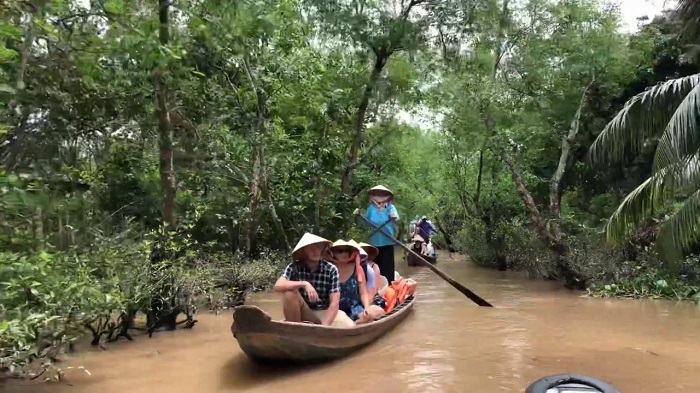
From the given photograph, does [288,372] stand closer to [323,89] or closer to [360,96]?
[323,89]

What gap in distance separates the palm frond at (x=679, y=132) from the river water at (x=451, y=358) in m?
2.27

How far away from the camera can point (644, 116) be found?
8578 mm

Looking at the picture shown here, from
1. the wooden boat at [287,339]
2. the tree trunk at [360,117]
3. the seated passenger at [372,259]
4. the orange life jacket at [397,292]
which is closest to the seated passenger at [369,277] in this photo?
the seated passenger at [372,259]

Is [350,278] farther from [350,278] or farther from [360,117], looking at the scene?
[360,117]

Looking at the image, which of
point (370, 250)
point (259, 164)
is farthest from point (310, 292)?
point (259, 164)

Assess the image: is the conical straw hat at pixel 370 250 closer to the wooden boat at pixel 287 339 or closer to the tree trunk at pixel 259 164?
the wooden boat at pixel 287 339

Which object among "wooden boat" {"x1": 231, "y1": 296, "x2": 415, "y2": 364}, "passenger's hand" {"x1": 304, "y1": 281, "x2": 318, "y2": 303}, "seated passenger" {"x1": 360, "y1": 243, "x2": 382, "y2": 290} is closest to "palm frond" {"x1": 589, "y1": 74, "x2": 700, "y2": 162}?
"seated passenger" {"x1": 360, "y1": 243, "x2": 382, "y2": 290}

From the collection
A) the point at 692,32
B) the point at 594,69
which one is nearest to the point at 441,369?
the point at 692,32

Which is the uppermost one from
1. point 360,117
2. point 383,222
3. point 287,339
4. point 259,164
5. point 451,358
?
point 360,117

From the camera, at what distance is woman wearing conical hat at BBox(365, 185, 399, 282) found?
34.1ft

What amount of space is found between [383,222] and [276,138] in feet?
12.0

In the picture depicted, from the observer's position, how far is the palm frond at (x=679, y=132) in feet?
23.7

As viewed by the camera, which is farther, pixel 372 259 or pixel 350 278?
pixel 372 259

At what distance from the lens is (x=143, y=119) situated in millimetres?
10430
